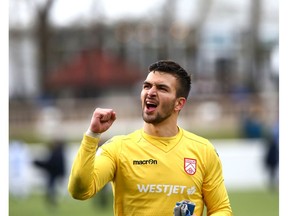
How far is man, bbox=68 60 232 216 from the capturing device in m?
7.03

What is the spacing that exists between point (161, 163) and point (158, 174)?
0.09 meters

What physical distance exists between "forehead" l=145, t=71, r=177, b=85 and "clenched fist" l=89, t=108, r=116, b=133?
537 mm

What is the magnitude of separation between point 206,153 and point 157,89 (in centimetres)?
62

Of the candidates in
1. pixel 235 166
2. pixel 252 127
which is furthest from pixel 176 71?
pixel 252 127

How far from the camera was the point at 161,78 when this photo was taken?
7.11m

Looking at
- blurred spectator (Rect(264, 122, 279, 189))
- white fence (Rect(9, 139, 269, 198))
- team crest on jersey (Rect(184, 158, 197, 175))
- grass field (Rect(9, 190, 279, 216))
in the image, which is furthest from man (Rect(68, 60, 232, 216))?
white fence (Rect(9, 139, 269, 198))

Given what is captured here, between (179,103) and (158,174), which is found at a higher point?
(179,103)

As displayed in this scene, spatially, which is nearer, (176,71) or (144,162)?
(144,162)

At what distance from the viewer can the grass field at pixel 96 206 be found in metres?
19.3

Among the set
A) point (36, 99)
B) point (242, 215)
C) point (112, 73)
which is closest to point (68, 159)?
point (242, 215)

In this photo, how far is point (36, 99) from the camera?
Answer: 42.2 m

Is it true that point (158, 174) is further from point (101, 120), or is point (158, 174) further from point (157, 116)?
point (101, 120)

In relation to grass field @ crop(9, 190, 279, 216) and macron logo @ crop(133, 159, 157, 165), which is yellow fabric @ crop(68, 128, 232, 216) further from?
grass field @ crop(9, 190, 279, 216)

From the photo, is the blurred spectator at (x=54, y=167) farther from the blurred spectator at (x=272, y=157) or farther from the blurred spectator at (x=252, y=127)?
the blurred spectator at (x=252, y=127)
